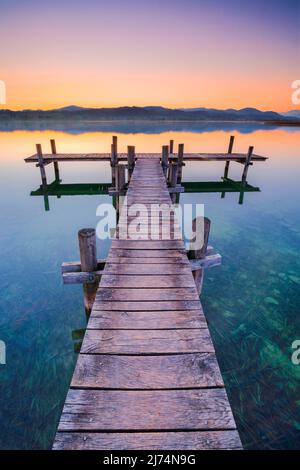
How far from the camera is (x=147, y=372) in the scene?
2.18 m

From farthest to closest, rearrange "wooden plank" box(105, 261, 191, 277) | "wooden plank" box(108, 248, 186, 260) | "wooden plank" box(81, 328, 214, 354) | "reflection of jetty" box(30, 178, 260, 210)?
1. "reflection of jetty" box(30, 178, 260, 210)
2. "wooden plank" box(108, 248, 186, 260)
3. "wooden plank" box(105, 261, 191, 277)
4. "wooden plank" box(81, 328, 214, 354)

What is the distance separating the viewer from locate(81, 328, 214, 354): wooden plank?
7.88 ft

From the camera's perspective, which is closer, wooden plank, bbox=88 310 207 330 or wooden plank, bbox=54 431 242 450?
wooden plank, bbox=54 431 242 450

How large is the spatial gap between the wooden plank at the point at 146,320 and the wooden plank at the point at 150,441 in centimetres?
103

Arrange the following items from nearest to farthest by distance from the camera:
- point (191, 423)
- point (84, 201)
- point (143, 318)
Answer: point (191, 423) → point (143, 318) → point (84, 201)

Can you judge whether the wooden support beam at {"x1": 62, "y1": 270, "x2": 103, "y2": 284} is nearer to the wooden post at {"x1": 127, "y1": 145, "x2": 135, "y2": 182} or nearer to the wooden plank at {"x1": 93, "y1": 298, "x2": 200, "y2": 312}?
the wooden plank at {"x1": 93, "y1": 298, "x2": 200, "y2": 312}

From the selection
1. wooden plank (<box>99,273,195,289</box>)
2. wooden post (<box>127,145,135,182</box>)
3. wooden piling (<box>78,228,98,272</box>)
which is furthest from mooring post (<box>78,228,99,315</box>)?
wooden post (<box>127,145,135,182</box>)

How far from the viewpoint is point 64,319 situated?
231 inches

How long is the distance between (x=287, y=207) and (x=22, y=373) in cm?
1452

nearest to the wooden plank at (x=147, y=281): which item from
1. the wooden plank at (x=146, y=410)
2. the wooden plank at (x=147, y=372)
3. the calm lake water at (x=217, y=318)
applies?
the wooden plank at (x=147, y=372)

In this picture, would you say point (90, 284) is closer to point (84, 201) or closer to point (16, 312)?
point (16, 312)

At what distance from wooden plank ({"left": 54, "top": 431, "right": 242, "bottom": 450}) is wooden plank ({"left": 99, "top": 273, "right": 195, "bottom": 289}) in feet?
6.01

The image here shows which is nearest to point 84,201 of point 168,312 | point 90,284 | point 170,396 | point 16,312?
point 16,312

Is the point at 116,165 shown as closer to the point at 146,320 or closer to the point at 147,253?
the point at 147,253
